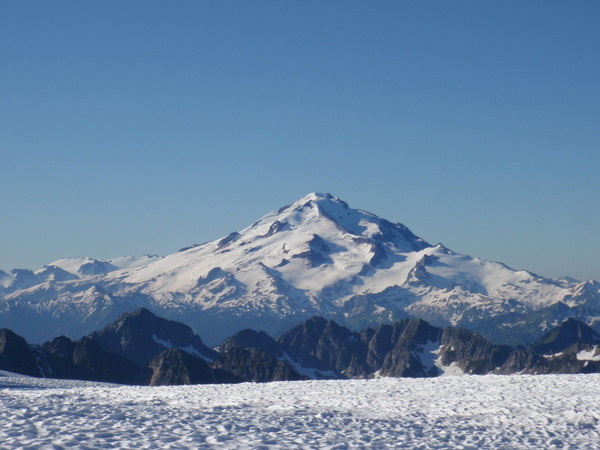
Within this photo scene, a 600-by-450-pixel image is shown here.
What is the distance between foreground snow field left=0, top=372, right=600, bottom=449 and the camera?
2839cm

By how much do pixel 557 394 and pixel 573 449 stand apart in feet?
43.2

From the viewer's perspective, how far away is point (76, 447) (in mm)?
25578

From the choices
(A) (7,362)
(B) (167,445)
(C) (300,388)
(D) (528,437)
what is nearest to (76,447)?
(B) (167,445)

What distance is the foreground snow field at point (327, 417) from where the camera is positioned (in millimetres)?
28391

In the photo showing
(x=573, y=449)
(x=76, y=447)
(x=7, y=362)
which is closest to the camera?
(x=76, y=447)

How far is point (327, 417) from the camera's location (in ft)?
117

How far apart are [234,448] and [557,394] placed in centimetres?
2236

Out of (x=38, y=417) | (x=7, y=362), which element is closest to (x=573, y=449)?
(x=38, y=417)

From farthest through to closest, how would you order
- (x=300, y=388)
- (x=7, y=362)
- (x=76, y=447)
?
(x=7, y=362)
(x=300, y=388)
(x=76, y=447)

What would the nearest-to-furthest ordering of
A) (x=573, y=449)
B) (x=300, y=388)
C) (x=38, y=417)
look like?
(x=573, y=449) → (x=38, y=417) → (x=300, y=388)

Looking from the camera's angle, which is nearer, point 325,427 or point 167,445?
point 167,445

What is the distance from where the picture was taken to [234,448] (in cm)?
2664

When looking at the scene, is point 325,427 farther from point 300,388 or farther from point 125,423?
point 300,388

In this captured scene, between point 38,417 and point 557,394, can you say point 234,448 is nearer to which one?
point 38,417
